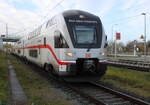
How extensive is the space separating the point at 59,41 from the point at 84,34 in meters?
1.19

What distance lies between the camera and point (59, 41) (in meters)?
9.49

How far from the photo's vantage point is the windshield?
9312mm

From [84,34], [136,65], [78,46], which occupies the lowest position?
[136,65]

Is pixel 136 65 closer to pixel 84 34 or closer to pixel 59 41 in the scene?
pixel 84 34

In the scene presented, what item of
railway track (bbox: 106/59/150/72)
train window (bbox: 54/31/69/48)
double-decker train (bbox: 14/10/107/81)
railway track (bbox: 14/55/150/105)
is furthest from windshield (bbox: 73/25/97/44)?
railway track (bbox: 106/59/150/72)

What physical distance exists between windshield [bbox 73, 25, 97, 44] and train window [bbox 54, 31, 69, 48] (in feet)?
1.76

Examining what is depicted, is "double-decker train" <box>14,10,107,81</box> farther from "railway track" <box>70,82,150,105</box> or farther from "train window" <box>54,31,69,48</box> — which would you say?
"railway track" <box>70,82,150,105</box>

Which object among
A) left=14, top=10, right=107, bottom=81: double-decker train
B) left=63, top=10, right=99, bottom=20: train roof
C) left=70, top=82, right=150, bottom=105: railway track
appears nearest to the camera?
left=70, top=82, right=150, bottom=105: railway track

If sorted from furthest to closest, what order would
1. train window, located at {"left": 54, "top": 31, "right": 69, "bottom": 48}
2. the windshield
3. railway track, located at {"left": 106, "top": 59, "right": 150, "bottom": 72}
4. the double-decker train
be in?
railway track, located at {"left": 106, "top": 59, "right": 150, "bottom": 72}, the windshield, train window, located at {"left": 54, "top": 31, "right": 69, "bottom": 48}, the double-decker train

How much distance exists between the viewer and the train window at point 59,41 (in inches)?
362

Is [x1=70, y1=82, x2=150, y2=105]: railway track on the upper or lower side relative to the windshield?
lower

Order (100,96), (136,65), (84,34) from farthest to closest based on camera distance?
(136,65), (84,34), (100,96)

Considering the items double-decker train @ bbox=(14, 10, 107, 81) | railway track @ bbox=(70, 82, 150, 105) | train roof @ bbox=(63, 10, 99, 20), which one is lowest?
railway track @ bbox=(70, 82, 150, 105)

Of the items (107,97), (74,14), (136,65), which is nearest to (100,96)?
(107,97)
